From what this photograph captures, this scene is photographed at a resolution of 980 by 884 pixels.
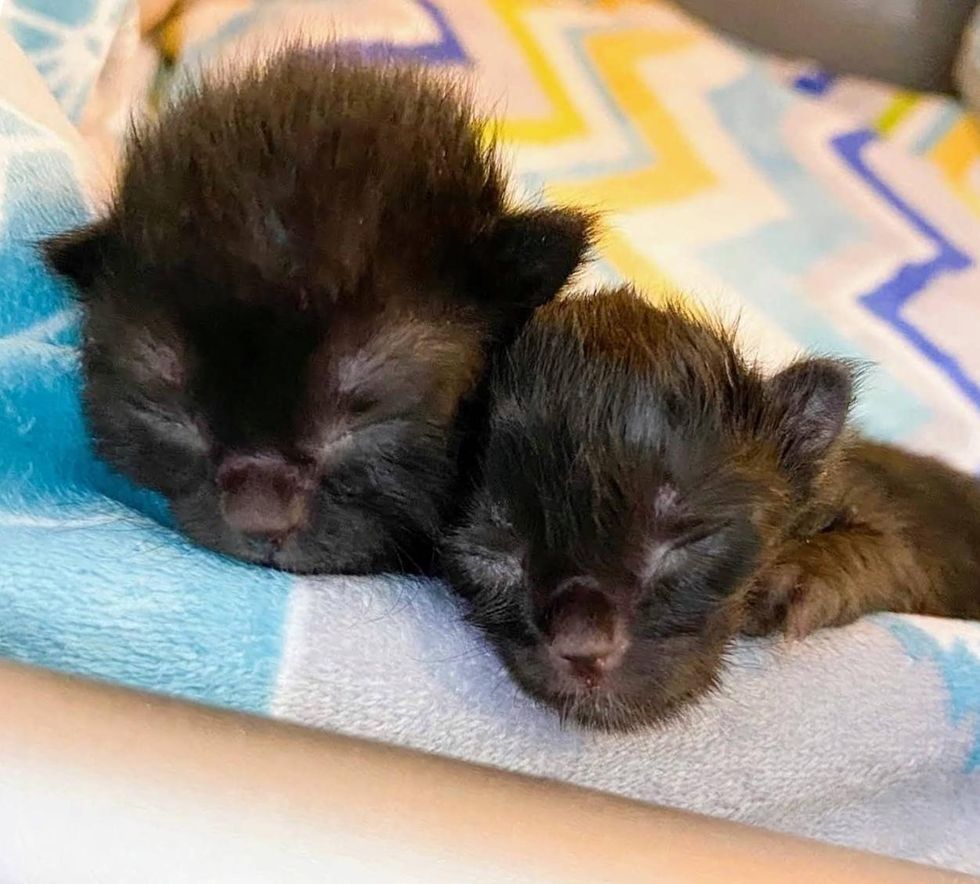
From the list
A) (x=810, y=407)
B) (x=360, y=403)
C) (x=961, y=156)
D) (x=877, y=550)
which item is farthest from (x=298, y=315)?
(x=961, y=156)

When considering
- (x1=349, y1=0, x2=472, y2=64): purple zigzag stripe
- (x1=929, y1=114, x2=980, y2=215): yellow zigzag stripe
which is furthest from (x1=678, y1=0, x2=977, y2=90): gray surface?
(x1=349, y1=0, x2=472, y2=64): purple zigzag stripe

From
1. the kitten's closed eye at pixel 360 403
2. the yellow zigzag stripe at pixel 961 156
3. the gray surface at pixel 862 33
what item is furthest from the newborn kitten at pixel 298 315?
the gray surface at pixel 862 33

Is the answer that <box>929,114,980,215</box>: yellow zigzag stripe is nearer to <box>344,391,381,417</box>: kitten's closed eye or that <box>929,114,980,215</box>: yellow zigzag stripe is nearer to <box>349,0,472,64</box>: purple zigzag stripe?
<box>349,0,472,64</box>: purple zigzag stripe

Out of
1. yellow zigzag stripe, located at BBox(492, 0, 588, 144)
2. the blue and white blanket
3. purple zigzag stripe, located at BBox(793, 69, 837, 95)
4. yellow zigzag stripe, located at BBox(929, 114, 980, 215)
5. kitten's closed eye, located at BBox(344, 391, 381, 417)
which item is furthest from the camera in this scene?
purple zigzag stripe, located at BBox(793, 69, 837, 95)

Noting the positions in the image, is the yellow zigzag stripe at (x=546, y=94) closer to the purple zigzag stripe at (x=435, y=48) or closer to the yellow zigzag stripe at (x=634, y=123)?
the yellow zigzag stripe at (x=634, y=123)

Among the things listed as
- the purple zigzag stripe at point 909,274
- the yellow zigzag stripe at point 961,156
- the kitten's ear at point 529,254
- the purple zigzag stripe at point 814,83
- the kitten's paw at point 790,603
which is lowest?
the purple zigzag stripe at point 909,274
